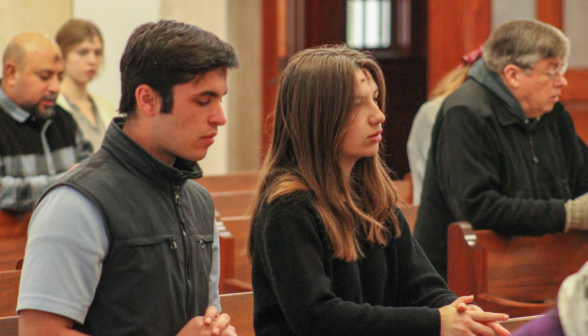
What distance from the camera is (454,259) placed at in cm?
298

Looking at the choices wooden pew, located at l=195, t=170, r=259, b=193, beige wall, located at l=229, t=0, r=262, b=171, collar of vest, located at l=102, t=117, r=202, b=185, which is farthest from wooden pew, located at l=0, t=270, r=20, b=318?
beige wall, located at l=229, t=0, r=262, b=171

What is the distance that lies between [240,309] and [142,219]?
0.84 meters

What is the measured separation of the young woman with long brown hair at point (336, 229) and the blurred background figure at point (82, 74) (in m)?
3.23

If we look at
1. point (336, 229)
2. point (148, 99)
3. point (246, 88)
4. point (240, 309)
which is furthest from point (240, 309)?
point (246, 88)

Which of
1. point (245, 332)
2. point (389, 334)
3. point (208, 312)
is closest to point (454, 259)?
point (245, 332)

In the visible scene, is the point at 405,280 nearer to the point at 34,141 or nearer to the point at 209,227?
the point at 209,227

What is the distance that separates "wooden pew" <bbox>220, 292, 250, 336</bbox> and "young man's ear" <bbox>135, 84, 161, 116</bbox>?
851 millimetres

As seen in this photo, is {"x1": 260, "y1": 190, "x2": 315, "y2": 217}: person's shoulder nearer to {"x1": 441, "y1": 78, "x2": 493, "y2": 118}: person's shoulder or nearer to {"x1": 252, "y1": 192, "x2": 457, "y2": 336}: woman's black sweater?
{"x1": 252, "y1": 192, "x2": 457, "y2": 336}: woman's black sweater

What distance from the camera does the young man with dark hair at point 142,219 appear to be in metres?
1.52

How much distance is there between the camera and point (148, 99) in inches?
67.4

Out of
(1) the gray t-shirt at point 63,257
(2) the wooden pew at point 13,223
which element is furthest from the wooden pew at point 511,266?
(2) the wooden pew at point 13,223

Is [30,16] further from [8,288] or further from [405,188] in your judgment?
[8,288]

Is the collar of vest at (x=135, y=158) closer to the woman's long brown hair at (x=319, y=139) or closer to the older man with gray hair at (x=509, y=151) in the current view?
the woman's long brown hair at (x=319, y=139)

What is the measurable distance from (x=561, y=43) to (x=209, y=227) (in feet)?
6.63
